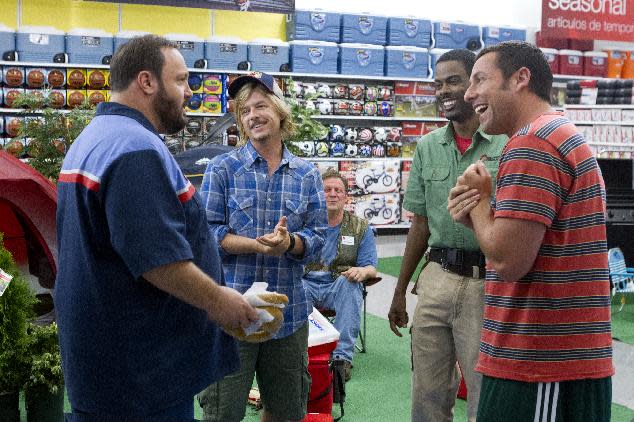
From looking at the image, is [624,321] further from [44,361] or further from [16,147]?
[16,147]

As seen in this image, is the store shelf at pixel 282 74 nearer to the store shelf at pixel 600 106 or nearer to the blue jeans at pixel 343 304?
the store shelf at pixel 600 106

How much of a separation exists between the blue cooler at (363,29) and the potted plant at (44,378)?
7.50m

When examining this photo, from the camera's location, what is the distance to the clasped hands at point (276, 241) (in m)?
2.54

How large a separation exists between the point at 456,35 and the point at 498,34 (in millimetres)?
690

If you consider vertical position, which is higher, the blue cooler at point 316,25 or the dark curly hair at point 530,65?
the blue cooler at point 316,25

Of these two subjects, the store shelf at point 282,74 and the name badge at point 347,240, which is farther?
the store shelf at point 282,74

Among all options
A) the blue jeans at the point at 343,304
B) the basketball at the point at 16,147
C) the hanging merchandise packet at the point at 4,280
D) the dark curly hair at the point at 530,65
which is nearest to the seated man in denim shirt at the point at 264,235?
the dark curly hair at the point at 530,65

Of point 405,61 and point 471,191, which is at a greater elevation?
point 405,61

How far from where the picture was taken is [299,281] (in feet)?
9.00

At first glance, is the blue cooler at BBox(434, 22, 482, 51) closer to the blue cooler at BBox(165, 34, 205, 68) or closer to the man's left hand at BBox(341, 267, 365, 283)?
the blue cooler at BBox(165, 34, 205, 68)

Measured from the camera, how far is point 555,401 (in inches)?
74.9

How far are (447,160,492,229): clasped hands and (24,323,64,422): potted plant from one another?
6.74 ft

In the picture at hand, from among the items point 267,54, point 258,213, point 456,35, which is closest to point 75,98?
point 267,54

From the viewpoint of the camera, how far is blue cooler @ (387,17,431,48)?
10555 mm
